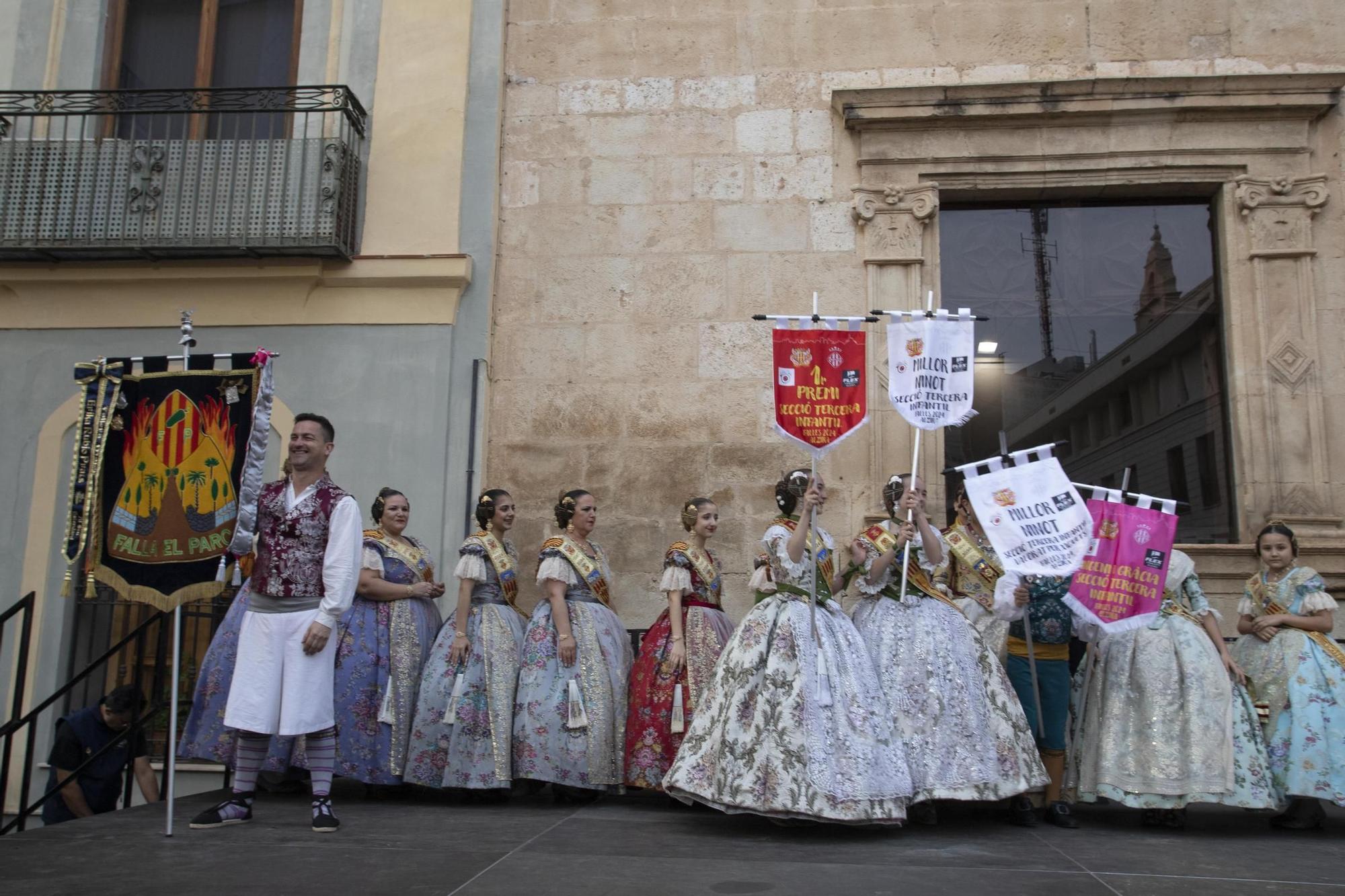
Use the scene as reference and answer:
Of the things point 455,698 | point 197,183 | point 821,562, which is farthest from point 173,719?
point 197,183

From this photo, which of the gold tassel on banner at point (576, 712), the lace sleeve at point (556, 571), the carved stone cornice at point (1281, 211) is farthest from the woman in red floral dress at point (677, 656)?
the carved stone cornice at point (1281, 211)

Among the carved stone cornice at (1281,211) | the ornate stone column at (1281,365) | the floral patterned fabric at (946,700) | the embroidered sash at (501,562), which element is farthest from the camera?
the carved stone cornice at (1281,211)

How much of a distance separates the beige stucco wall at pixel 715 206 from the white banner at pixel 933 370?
224 centimetres

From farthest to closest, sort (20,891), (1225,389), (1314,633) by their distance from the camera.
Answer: (1225,389), (1314,633), (20,891)

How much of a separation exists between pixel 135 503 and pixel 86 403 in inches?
22.5

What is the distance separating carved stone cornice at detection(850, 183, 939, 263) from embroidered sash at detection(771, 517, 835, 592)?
10.3 feet

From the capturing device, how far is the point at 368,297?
913 centimetres

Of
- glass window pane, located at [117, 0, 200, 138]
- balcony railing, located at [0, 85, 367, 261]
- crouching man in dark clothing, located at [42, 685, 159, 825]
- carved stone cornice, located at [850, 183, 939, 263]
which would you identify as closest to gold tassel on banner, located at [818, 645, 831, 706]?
carved stone cornice, located at [850, 183, 939, 263]

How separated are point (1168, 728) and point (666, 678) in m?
2.58

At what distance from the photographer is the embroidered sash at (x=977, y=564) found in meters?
6.45

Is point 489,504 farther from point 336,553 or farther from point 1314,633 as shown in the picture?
point 1314,633

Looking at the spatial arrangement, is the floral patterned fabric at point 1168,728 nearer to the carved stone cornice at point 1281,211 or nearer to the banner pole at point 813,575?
the banner pole at point 813,575

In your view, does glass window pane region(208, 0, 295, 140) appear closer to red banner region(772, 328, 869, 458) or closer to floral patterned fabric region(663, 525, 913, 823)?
red banner region(772, 328, 869, 458)

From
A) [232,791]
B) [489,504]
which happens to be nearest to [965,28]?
[489,504]
